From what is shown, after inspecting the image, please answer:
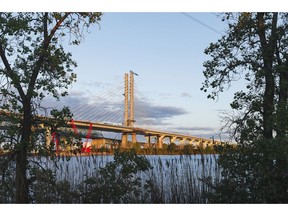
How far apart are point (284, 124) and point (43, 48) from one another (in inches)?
139

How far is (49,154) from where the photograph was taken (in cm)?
679

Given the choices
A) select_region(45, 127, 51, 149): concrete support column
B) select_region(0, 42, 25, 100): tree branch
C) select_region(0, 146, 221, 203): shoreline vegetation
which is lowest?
select_region(0, 146, 221, 203): shoreline vegetation

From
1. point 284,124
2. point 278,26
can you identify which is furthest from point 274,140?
point 278,26

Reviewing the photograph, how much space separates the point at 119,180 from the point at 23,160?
1.44m

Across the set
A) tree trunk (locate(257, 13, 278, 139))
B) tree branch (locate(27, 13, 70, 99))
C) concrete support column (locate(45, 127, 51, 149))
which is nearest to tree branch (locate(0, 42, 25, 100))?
tree branch (locate(27, 13, 70, 99))

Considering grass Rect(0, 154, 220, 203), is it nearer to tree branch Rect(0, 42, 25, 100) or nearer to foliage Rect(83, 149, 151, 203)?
foliage Rect(83, 149, 151, 203)

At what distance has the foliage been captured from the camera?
642cm

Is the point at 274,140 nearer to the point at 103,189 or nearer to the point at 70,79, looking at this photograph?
the point at 103,189

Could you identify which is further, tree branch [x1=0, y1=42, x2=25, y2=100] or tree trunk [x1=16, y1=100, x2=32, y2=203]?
tree trunk [x1=16, y1=100, x2=32, y2=203]

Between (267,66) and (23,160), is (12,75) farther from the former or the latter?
(267,66)

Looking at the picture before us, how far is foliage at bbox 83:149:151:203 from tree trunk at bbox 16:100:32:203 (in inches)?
35.7
